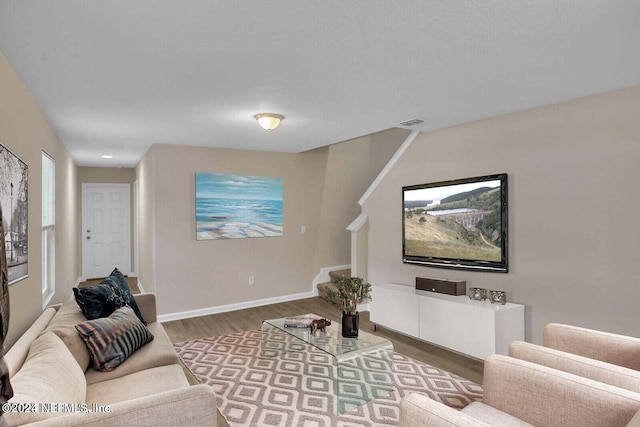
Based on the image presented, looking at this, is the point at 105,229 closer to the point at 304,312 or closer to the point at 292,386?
the point at 304,312

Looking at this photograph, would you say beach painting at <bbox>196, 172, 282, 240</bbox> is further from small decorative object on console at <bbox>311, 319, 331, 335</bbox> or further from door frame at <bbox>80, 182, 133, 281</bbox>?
door frame at <bbox>80, 182, 133, 281</bbox>

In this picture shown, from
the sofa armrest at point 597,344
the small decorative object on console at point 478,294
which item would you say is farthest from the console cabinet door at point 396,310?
the sofa armrest at point 597,344

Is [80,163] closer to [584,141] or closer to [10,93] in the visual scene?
[10,93]

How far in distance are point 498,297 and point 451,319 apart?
46cm

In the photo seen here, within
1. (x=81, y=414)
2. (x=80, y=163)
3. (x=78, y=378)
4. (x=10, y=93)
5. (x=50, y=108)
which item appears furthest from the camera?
(x=80, y=163)

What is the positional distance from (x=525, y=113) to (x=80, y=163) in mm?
7364

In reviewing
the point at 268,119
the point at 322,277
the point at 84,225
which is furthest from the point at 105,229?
the point at 268,119

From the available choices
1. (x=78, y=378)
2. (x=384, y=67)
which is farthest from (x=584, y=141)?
(x=78, y=378)

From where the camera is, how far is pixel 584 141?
306 cm

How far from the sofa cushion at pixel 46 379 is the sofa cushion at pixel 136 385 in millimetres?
127

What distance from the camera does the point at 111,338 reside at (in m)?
2.40

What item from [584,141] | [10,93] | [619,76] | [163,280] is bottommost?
[163,280]

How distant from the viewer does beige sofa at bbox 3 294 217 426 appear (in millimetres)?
1405

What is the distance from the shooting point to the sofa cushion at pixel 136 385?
2.00 m
